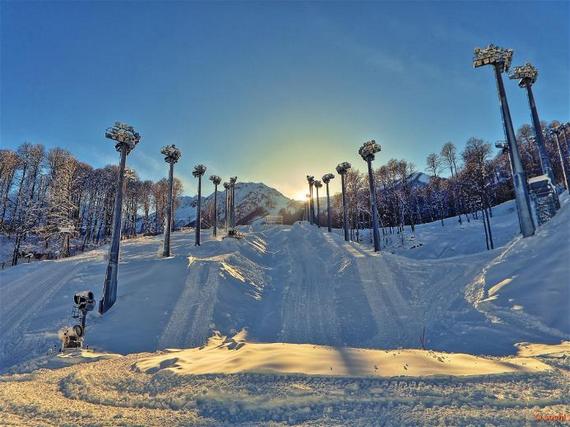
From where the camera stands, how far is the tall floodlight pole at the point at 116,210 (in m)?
17.0

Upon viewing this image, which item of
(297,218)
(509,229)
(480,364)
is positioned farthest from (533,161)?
(480,364)

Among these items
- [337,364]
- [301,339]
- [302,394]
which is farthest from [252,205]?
[302,394]

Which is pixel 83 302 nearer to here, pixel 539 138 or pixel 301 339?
pixel 301 339

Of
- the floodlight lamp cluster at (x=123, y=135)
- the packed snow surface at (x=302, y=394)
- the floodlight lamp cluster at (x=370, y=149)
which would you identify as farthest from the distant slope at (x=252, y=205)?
the packed snow surface at (x=302, y=394)

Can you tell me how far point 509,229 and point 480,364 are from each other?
3760 centimetres

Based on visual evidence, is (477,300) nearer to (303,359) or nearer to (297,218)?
(303,359)

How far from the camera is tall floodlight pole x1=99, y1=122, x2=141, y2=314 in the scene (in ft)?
55.9

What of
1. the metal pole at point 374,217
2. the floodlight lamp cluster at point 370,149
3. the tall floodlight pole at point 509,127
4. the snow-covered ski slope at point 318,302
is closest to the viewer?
the snow-covered ski slope at point 318,302

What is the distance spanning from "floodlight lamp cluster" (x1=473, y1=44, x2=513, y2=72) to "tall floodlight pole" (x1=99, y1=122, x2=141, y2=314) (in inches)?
920

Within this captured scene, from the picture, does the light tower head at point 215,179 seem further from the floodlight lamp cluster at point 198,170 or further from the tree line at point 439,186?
the tree line at point 439,186

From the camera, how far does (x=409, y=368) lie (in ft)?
21.9

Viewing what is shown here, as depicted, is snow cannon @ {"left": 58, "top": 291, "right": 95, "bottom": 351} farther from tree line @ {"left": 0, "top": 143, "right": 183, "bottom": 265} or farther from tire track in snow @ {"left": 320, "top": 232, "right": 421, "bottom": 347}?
tree line @ {"left": 0, "top": 143, "right": 183, "bottom": 265}

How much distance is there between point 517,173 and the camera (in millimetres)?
19797

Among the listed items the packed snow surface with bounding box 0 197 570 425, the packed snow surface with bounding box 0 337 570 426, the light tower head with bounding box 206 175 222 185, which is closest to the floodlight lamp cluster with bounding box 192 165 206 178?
the light tower head with bounding box 206 175 222 185
